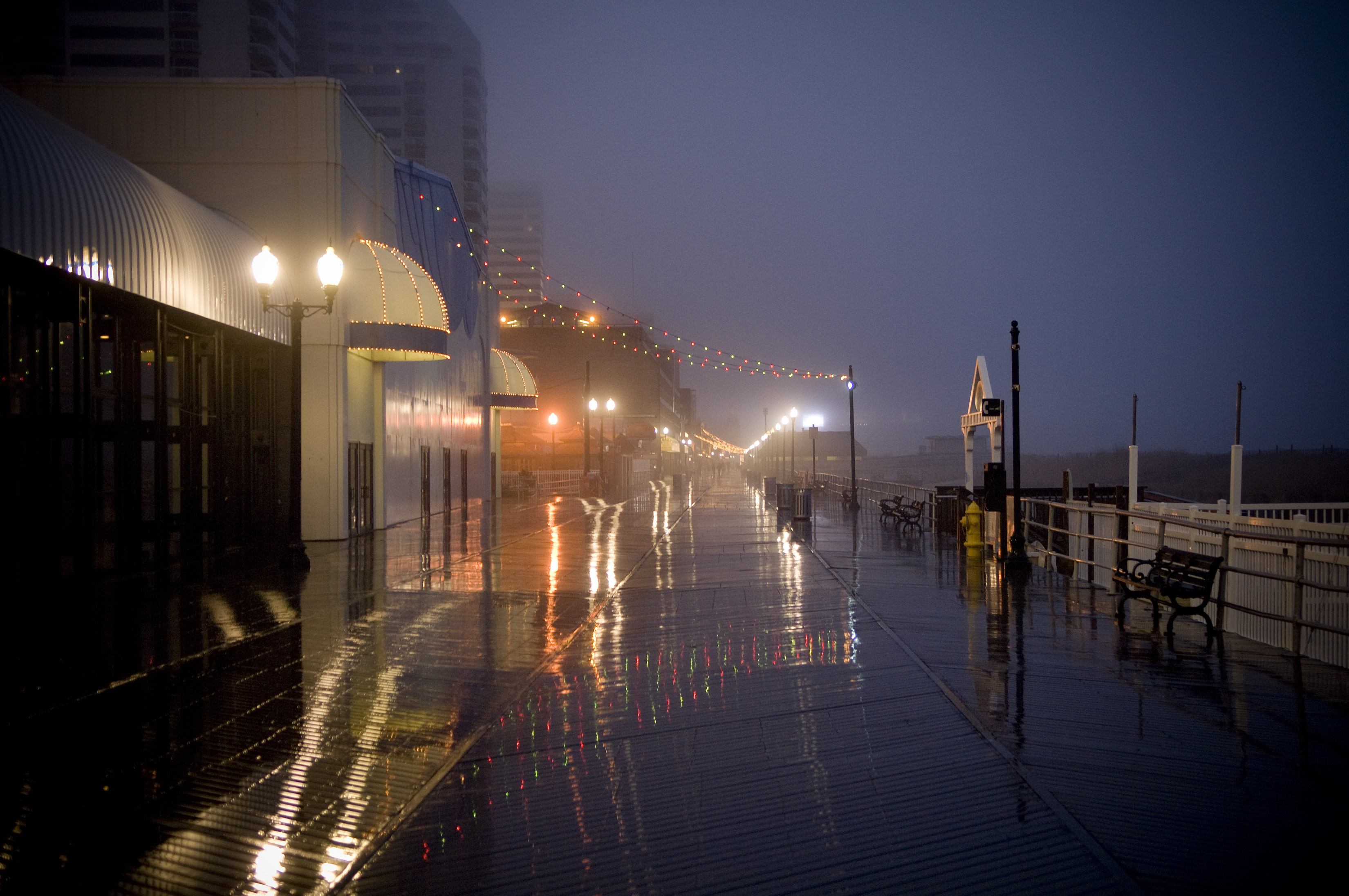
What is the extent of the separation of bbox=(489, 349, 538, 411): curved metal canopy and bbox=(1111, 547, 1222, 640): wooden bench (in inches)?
1239

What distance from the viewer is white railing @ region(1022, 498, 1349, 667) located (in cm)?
861

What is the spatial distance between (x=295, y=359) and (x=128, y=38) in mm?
77331

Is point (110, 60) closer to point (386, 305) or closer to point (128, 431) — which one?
point (386, 305)

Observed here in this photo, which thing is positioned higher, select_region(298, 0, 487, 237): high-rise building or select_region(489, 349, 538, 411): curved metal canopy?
select_region(298, 0, 487, 237): high-rise building

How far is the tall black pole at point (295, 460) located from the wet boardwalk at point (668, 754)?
353 cm

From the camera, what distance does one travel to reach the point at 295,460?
15.0m

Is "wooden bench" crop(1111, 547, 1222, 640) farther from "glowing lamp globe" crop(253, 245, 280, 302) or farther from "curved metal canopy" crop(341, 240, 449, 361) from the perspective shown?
"curved metal canopy" crop(341, 240, 449, 361)

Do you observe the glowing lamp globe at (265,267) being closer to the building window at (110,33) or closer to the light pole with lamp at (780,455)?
the light pole with lamp at (780,455)

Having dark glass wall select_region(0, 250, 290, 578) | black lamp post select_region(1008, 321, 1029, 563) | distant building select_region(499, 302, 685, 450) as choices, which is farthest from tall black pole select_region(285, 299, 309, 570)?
distant building select_region(499, 302, 685, 450)

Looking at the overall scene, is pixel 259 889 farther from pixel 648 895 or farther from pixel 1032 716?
pixel 1032 716

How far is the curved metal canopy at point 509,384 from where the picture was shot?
40.3 meters

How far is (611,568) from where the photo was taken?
16.3 m

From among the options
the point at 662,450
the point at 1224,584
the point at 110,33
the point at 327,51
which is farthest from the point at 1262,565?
the point at 327,51

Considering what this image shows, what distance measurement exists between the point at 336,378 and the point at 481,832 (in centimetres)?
1765
